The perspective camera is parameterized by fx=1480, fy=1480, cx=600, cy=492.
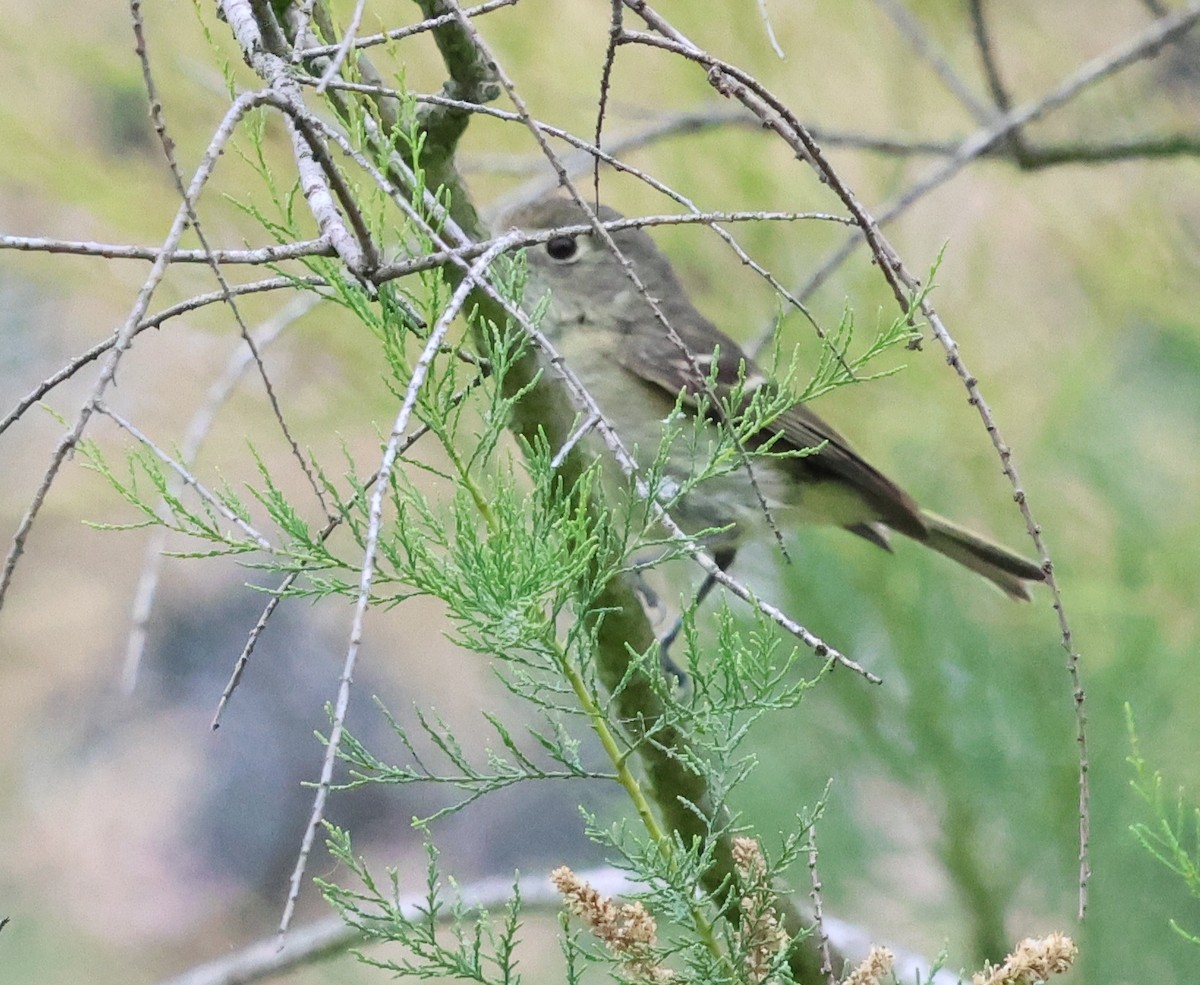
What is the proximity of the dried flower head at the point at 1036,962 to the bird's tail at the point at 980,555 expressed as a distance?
1.12 metres

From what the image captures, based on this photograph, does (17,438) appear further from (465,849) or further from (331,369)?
(331,369)

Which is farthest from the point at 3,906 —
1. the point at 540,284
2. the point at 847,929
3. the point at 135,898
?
the point at 847,929

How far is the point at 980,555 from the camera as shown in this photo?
1860 millimetres

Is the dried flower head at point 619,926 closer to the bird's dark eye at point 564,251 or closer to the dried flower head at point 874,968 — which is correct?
the dried flower head at point 874,968

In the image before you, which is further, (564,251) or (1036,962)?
(564,251)

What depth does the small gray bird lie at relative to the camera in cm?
178

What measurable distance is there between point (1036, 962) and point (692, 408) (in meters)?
1.14

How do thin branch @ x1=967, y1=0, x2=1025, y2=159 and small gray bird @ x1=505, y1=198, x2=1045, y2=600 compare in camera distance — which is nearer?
thin branch @ x1=967, y1=0, x2=1025, y2=159

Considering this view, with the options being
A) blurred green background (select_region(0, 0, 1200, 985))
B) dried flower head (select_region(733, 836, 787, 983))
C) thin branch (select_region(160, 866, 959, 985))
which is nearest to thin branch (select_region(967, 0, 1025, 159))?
blurred green background (select_region(0, 0, 1200, 985))

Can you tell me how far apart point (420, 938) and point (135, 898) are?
3448mm

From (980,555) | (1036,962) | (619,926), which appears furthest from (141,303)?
(980,555)

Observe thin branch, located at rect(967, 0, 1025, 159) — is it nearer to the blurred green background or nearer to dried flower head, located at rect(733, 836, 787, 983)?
the blurred green background

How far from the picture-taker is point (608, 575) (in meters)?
0.69

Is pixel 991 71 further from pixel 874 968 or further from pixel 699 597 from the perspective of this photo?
pixel 874 968
